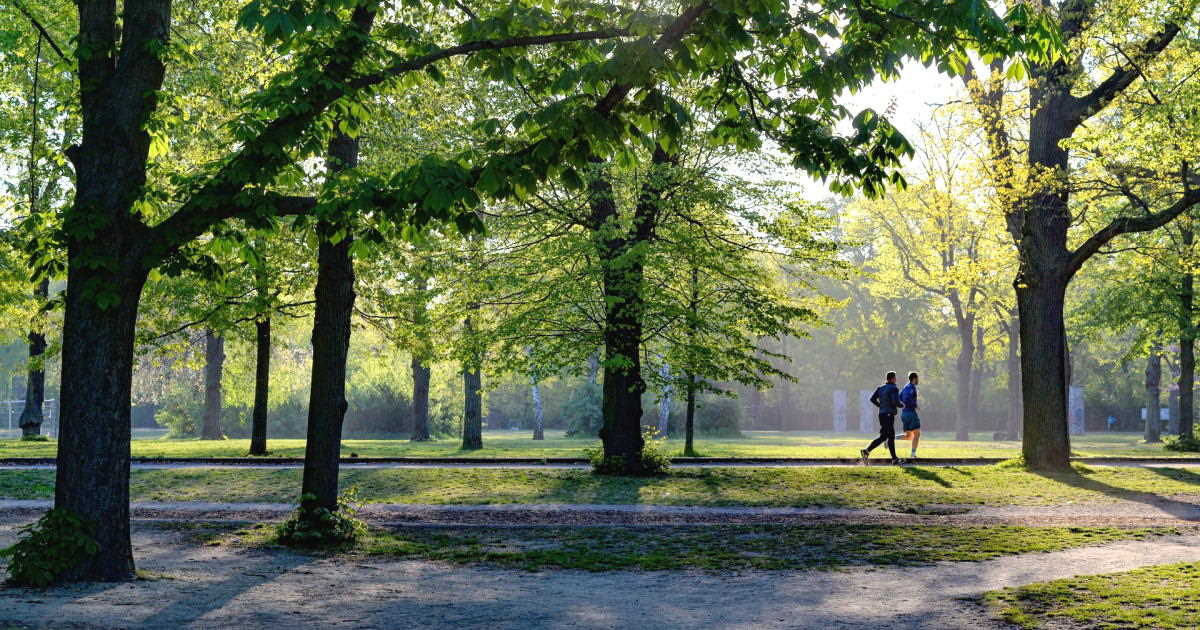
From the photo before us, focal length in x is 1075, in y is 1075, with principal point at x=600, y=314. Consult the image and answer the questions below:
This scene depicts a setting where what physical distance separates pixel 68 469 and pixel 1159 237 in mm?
33320

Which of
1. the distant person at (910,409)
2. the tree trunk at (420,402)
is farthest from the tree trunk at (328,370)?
the tree trunk at (420,402)

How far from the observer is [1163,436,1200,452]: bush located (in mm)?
30188

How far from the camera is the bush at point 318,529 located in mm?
11469

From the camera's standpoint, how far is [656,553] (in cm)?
1088

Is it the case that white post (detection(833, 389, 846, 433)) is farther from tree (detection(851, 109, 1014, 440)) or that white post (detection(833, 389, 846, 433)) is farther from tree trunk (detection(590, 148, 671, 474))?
tree trunk (detection(590, 148, 671, 474))

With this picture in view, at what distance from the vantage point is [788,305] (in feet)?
64.2

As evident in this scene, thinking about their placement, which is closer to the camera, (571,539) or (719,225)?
(571,539)

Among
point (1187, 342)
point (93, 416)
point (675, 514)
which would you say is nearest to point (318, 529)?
point (93, 416)

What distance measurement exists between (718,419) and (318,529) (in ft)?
116

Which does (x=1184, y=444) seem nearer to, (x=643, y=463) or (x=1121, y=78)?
(x=1121, y=78)

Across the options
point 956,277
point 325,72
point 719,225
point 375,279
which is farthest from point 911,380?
point 325,72

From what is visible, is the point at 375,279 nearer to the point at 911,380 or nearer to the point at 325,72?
the point at 911,380

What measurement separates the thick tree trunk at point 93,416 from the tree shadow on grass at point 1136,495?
40.3 ft

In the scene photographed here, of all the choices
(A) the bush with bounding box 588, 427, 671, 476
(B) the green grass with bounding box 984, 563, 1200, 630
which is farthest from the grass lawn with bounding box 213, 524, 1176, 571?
(A) the bush with bounding box 588, 427, 671, 476
